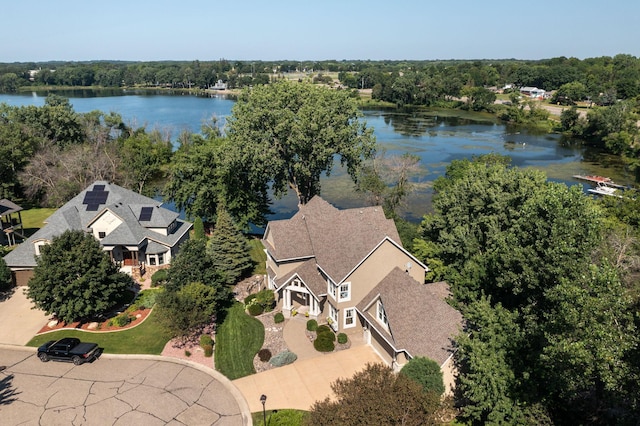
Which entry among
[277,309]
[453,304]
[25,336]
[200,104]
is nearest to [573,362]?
[453,304]

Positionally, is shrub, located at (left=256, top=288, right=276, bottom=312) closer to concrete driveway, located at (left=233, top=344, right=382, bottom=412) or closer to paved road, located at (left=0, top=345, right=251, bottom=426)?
concrete driveway, located at (left=233, top=344, right=382, bottom=412)

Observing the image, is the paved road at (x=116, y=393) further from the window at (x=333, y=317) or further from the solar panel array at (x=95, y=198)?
the solar panel array at (x=95, y=198)

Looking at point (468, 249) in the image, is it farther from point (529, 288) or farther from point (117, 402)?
point (117, 402)

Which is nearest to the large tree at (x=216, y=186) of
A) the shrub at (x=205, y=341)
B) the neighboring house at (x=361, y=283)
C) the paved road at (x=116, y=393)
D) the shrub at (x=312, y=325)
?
the neighboring house at (x=361, y=283)

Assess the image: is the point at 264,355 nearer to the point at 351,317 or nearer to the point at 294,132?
the point at 351,317

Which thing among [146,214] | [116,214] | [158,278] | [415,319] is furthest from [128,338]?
[415,319]

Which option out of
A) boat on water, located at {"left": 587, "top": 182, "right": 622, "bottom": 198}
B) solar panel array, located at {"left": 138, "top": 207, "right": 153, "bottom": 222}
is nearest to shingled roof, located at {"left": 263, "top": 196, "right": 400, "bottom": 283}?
solar panel array, located at {"left": 138, "top": 207, "right": 153, "bottom": 222}
